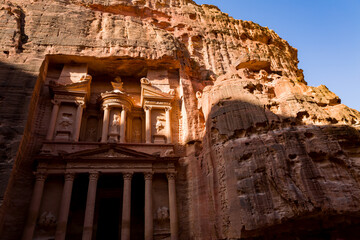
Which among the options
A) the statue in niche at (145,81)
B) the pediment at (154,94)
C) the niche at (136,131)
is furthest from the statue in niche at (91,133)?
the statue in niche at (145,81)

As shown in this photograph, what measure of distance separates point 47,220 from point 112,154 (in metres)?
3.71

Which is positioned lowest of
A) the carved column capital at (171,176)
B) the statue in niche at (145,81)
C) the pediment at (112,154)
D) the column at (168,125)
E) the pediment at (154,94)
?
the carved column capital at (171,176)

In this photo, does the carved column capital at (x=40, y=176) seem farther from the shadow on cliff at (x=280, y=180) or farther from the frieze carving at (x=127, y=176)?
the shadow on cliff at (x=280, y=180)

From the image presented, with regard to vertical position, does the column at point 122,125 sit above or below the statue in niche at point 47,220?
above

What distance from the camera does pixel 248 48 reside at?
816 inches

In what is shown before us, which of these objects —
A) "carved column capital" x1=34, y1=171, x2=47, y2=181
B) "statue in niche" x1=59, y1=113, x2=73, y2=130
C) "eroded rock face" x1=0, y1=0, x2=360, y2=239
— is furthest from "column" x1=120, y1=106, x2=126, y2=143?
"carved column capital" x1=34, y1=171, x2=47, y2=181

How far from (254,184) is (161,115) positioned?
7.68 meters

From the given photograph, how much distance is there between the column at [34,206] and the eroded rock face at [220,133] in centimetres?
49

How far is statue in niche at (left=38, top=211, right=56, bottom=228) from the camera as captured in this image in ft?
31.2

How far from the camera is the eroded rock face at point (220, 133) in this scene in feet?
24.0

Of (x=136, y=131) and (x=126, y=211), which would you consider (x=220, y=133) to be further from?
(x=136, y=131)

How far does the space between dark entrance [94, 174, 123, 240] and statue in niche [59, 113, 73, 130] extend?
10.9 ft

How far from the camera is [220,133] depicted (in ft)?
30.8

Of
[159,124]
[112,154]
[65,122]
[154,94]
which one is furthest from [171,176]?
[65,122]
